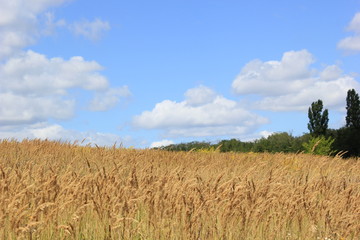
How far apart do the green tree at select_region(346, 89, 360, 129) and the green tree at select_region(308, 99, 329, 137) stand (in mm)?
1637

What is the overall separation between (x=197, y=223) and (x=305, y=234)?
133cm

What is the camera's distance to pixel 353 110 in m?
23.8

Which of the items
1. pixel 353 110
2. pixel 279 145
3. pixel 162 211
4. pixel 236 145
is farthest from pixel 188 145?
pixel 162 211

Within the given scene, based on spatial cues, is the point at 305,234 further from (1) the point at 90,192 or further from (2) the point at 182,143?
(2) the point at 182,143

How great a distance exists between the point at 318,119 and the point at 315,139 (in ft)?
11.3

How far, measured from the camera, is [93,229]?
4.18m

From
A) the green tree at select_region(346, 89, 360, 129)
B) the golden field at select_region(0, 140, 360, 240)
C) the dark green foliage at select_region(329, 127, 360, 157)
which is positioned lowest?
the golden field at select_region(0, 140, 360, 240)

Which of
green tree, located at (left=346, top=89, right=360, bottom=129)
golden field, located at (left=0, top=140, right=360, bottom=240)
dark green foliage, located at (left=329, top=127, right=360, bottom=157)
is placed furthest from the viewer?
green tree, located at (left=346, top=89, right=360, bottom=129)

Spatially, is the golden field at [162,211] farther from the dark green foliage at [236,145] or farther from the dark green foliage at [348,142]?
the dark green foliage at [348,142]

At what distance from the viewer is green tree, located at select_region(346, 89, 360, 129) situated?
77.6ft

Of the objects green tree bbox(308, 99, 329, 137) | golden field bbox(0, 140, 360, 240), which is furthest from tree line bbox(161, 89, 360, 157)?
golden field bbox(0, 140, 360, 240)

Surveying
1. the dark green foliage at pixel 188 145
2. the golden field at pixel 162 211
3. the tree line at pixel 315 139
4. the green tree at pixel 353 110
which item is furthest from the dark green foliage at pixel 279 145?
the golden field at pixel 162 211

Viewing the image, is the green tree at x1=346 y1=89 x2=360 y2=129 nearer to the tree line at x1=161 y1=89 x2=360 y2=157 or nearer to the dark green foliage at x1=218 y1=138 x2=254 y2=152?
the tree line at x1=161 y1=89 x2=360 y2=157

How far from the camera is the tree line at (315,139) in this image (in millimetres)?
21075
